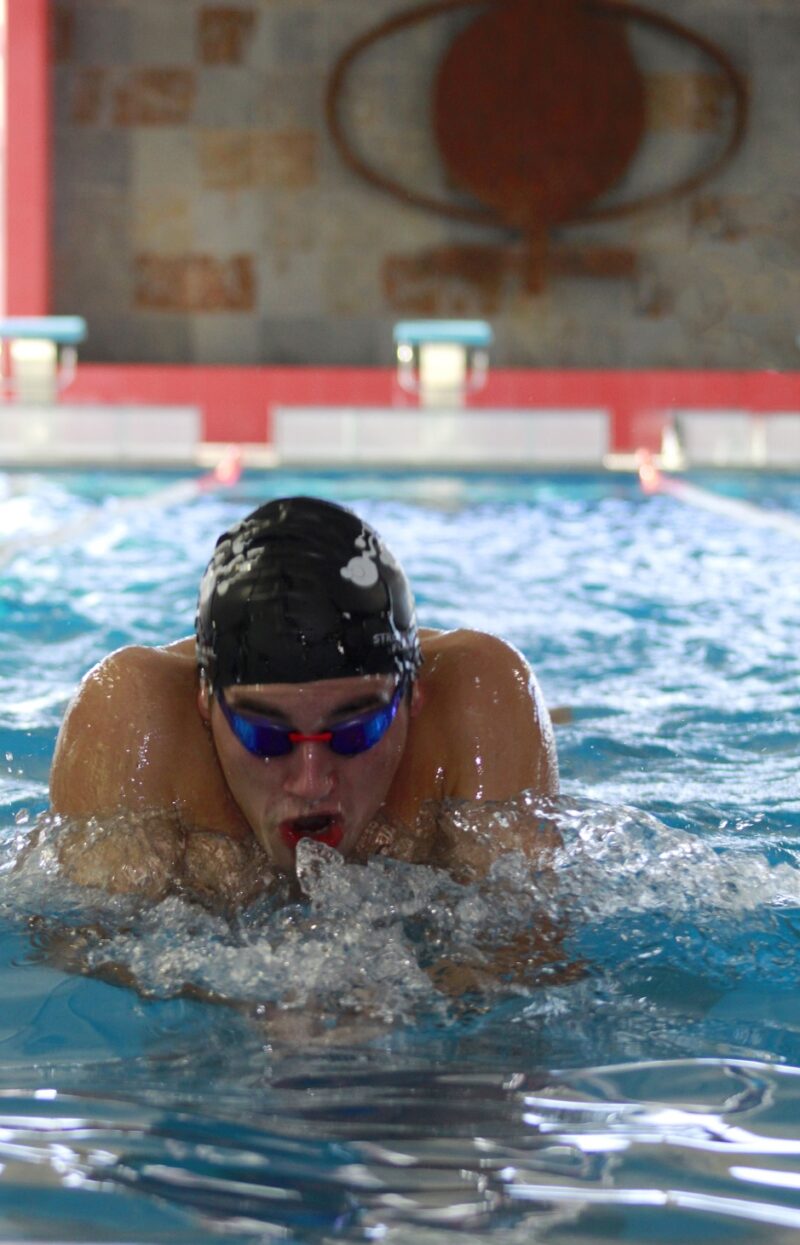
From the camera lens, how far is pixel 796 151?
1631 centimetres

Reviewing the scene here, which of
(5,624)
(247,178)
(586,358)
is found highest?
(247,178)

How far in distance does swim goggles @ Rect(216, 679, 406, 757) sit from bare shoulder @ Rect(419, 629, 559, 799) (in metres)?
0.28

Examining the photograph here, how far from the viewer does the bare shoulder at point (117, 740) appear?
2.33 meters

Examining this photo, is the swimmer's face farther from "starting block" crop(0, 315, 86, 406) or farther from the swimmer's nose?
"starting block" crop(0, 315, 86, 406)

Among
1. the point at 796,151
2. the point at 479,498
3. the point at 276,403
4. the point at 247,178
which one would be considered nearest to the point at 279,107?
the point at 247,178

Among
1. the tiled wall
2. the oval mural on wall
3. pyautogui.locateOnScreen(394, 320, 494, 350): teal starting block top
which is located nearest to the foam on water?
pyautogui.locateOnScreen(394, 320, 494, 350): teal starting block top

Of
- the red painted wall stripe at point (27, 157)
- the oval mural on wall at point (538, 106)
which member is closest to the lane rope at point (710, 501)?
the oval mural on wall at point (538, 106)

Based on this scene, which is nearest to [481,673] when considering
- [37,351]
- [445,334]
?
[445,334]

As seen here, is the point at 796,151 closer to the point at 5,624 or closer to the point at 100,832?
the point at 5,624

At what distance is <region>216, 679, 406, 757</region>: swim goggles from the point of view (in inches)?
82.7

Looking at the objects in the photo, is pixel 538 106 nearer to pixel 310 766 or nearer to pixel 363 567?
pixel 363 567

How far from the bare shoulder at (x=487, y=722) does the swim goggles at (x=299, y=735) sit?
0.92ft

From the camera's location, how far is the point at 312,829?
2168mm

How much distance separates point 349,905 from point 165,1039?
0.37 metres
